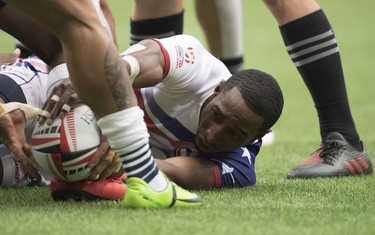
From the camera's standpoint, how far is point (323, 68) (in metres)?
4.27

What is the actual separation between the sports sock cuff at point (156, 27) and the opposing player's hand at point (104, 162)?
1862 millimetres

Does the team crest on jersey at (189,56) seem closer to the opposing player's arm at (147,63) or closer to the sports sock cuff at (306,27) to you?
the opposing player's arm at (147,63)

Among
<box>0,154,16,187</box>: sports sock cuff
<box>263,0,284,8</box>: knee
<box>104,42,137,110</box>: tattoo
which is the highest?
<box>104,42,137,110</box>: tattoo

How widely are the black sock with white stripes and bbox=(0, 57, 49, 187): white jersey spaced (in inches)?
47.3

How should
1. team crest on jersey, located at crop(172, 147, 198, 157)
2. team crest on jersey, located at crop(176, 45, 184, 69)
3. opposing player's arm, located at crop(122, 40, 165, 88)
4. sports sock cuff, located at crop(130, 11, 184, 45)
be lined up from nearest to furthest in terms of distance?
opposing player's arm, located at crop(122, 40, 165, 88)
team crest on jersey, located at crop(176, 45, 184, 69)
team crest on jersey, located at crop(172, 147, 198, 157)
sports sock cuff, located at crop(130, 11, 184, 45)

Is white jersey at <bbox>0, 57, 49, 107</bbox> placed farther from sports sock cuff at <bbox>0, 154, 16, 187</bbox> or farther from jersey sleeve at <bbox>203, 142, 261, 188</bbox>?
jersey sleeve at <bbox>203, 142, 261, 188</bbox>

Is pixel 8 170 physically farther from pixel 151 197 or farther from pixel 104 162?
pixel 151 197

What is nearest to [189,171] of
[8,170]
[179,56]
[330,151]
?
[179,56]

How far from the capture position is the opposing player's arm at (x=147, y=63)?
3416mm

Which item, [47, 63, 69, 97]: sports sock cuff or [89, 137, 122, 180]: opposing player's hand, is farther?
[47, 63, 69, 97]: sports sock cuff

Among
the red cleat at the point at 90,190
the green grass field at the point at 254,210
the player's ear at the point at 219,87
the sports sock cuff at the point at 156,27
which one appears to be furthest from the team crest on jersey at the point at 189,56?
the sports sock cuff at the point at 156,27

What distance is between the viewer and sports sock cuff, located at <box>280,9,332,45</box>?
14.0 feet

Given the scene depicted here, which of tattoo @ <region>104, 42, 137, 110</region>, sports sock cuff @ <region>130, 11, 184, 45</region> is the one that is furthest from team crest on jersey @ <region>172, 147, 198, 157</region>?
sports sock cuff @ <region>130, 11, 184, 45</region>

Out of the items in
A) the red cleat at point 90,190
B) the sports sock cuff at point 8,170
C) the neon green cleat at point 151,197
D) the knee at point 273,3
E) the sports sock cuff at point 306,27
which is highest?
the knee at point 273,3
